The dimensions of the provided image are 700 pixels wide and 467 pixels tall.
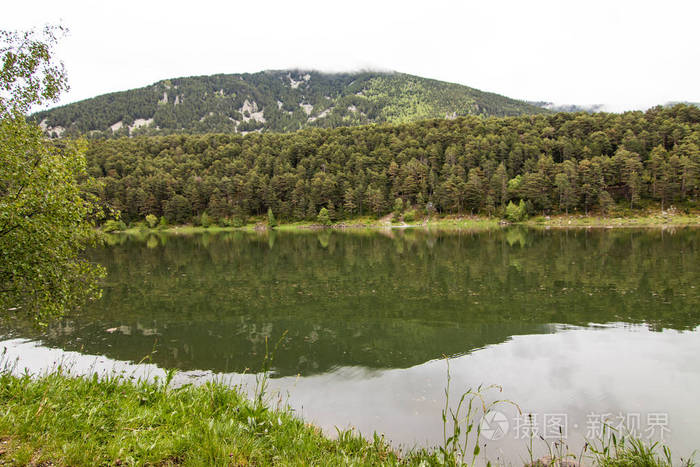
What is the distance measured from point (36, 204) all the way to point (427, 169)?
12607cm

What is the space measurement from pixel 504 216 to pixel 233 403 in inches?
4235

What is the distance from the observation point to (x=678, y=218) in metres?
82.5

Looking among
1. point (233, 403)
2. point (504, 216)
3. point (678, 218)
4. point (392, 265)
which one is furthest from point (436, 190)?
point (233, 403)

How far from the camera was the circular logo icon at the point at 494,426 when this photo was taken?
771cm

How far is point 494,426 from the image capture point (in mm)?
8039

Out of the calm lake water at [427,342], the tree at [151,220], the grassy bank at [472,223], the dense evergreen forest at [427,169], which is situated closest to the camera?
the calm lake water at [427,342]

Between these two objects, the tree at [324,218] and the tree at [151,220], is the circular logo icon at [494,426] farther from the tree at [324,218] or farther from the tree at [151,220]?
the tree at [151,220]

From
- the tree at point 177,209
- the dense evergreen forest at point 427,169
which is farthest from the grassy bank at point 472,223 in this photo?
the dense evergreen forest at point 427,169

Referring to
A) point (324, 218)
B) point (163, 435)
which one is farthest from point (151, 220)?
point (163, 435)

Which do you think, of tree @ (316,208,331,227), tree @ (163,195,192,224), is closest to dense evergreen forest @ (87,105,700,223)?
tree @ (163,195,192,224)

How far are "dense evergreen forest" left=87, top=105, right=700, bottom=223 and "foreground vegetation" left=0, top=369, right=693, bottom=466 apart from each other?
109m

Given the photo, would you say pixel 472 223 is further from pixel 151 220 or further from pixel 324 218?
pixel 151 220

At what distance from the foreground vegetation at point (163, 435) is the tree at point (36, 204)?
2.67 m

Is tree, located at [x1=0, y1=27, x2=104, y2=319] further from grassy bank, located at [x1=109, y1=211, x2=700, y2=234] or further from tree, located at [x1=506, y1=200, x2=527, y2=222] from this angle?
tree, located at [x1=506, y1=200, x2=527, y2=222]
